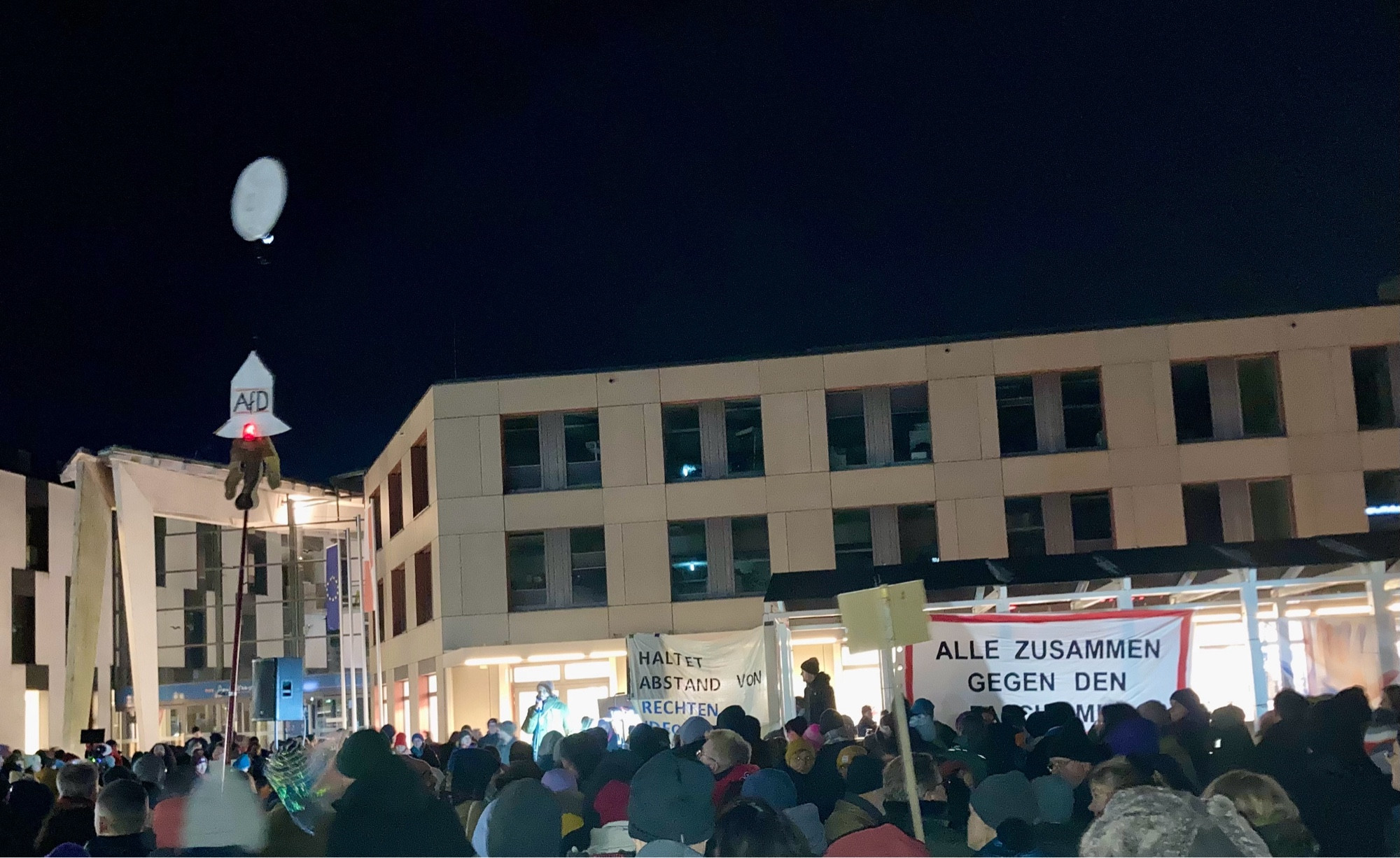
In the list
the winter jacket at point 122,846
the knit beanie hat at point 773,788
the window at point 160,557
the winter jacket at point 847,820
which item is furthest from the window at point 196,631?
the winter jacket at point 847,820

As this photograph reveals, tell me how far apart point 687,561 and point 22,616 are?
72.3ft

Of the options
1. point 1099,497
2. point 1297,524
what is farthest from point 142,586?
point 1297,524

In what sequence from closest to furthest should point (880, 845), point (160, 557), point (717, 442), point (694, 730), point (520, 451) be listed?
point (880, 845), point (694, 730), point (717, 442), point (520, 451), point (160, 557)

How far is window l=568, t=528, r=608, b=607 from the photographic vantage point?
34.6 metres

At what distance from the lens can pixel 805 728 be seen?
36.8 ft

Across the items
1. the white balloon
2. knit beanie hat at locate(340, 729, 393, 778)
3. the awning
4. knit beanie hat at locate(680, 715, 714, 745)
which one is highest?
the white balloon

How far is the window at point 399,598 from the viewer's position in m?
41.5

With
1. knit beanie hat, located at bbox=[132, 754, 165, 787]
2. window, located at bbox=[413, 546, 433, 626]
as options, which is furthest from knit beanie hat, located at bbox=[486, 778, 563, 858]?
window, located at bbox=[413, 546, 433, 626]

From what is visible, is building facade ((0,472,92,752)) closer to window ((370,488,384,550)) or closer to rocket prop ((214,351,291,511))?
window ((370,488,384,550))

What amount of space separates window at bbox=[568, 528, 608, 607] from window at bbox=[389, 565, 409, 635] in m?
8.06

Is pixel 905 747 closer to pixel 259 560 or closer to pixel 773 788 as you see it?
pixel 773 788

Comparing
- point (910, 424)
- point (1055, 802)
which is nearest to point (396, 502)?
point (910, 424)

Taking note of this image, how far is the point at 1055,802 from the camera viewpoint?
21.4 feet

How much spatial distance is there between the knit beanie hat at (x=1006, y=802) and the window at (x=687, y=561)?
2781cm
